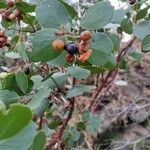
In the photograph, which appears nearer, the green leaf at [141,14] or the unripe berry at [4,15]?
the unripe berry at [4,15]

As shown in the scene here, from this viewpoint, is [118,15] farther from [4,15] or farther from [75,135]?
[75,135]

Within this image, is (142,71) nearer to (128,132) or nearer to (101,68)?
(128,132)

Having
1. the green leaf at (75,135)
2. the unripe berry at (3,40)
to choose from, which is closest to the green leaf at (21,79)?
the unripe berry at (3,40)

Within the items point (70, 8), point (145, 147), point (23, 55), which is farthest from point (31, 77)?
point (145, 147)

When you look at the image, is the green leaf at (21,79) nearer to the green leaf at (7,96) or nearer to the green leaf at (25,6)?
the green leaf at (7,96)

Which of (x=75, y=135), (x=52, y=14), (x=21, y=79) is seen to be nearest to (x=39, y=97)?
(x=21, y=79)

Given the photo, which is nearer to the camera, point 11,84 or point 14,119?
point 14,119

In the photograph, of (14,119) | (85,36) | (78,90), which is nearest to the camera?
(14,119)
